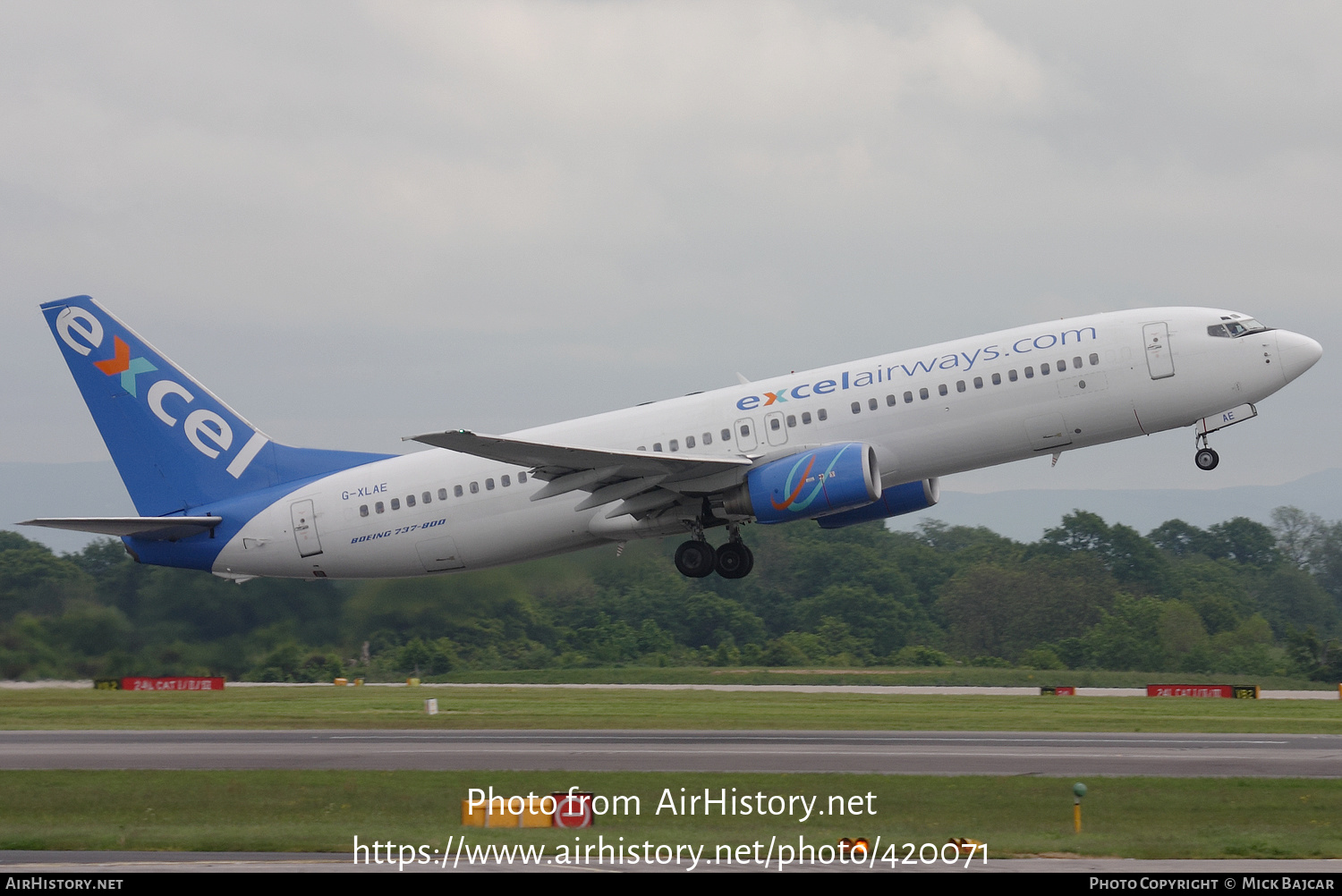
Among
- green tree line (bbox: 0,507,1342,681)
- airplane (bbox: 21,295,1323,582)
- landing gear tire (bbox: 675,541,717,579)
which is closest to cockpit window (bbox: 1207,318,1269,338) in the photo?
airplane (bbox: 21,295,1323,582)

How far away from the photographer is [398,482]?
38.1m

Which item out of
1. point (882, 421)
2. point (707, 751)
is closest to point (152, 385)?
point (707, 751)

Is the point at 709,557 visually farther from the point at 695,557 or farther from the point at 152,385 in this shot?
the point at 152,385

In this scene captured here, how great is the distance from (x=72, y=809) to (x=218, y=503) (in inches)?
512

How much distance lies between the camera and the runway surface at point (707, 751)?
3159 centimetres

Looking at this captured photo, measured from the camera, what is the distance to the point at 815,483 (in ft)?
110

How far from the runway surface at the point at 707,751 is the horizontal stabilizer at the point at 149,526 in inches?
235

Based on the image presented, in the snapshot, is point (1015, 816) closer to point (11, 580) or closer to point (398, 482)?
point (398, 482)

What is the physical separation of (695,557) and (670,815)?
12.0 m

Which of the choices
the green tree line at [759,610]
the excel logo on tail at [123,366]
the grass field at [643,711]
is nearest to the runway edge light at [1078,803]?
the grass field at [643,711]

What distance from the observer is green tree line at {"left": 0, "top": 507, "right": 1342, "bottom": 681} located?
1751 inches

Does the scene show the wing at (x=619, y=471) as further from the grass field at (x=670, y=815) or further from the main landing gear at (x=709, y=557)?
the grass field at (x=670, y=815)

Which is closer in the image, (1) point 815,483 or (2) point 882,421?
(1) point 815,483

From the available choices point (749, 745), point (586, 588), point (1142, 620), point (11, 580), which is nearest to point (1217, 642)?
point (1142, 620)
